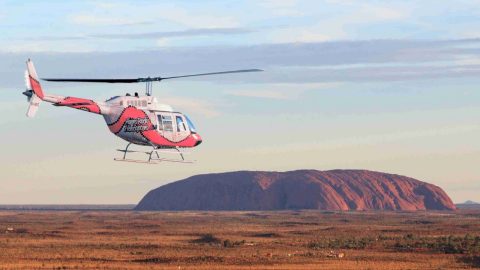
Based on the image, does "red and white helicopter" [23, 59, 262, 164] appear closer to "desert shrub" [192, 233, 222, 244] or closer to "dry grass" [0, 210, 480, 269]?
"dry grass" [0, 210, 480, 269]

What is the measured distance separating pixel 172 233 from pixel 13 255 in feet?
150

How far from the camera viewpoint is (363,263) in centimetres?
7144

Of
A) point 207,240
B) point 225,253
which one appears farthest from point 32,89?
point 207,240

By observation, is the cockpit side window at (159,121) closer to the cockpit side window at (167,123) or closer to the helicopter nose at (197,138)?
the cockpit side window at (167,123)

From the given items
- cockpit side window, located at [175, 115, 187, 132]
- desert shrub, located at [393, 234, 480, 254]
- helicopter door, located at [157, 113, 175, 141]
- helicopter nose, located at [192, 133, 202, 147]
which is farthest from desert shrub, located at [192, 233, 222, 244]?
helicopter door, located at [157, 113, 175, 141]

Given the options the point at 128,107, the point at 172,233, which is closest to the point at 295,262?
the point at 128,107

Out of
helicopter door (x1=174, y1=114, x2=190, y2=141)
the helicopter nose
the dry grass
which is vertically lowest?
the dry grass

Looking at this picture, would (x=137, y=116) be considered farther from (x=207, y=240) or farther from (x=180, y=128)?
(x=207, y=240)

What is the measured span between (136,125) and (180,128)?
4.07 meters

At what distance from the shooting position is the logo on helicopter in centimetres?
6261

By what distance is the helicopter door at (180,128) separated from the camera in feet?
217

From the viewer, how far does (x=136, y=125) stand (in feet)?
207

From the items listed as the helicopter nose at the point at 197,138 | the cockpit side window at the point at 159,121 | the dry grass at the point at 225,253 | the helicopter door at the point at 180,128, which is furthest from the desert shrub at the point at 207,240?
the cockpit side window at the point at 159,121

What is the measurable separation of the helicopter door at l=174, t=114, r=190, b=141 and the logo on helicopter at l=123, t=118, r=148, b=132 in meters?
2.99
